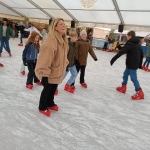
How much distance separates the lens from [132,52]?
2902mm

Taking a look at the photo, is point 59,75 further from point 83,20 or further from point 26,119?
point 83,20

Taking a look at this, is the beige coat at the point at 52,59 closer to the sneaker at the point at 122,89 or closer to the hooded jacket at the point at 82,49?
the hooded jacket at the point at 82,49

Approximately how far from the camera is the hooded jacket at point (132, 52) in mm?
2836

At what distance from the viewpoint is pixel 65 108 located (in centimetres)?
234

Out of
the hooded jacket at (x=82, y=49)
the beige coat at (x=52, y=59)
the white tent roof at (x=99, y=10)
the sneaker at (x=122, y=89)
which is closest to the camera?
the beige coat at (x=52, y=59)

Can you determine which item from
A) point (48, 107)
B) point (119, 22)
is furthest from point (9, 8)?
point (48, 107)

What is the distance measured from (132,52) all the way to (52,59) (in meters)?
1.68

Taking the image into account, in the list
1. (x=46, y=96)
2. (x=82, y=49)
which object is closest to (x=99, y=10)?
(x=82, y=49)

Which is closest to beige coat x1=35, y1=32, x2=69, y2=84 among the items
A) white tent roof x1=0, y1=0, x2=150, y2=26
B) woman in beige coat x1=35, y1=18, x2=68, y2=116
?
woman in beige coat x1=35, y1=18, x2=68, y2=116

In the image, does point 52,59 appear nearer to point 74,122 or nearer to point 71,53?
point 74,122

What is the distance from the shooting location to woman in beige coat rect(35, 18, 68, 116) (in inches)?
67.6

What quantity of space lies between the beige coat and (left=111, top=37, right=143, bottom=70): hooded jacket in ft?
4.21

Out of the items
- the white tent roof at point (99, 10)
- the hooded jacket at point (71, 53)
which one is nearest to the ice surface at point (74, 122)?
the hooded jacket at point (71, 53)

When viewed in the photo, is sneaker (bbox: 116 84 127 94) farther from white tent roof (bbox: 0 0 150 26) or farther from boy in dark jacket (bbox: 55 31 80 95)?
white tent roof (bbox: 0 0 150 26)
